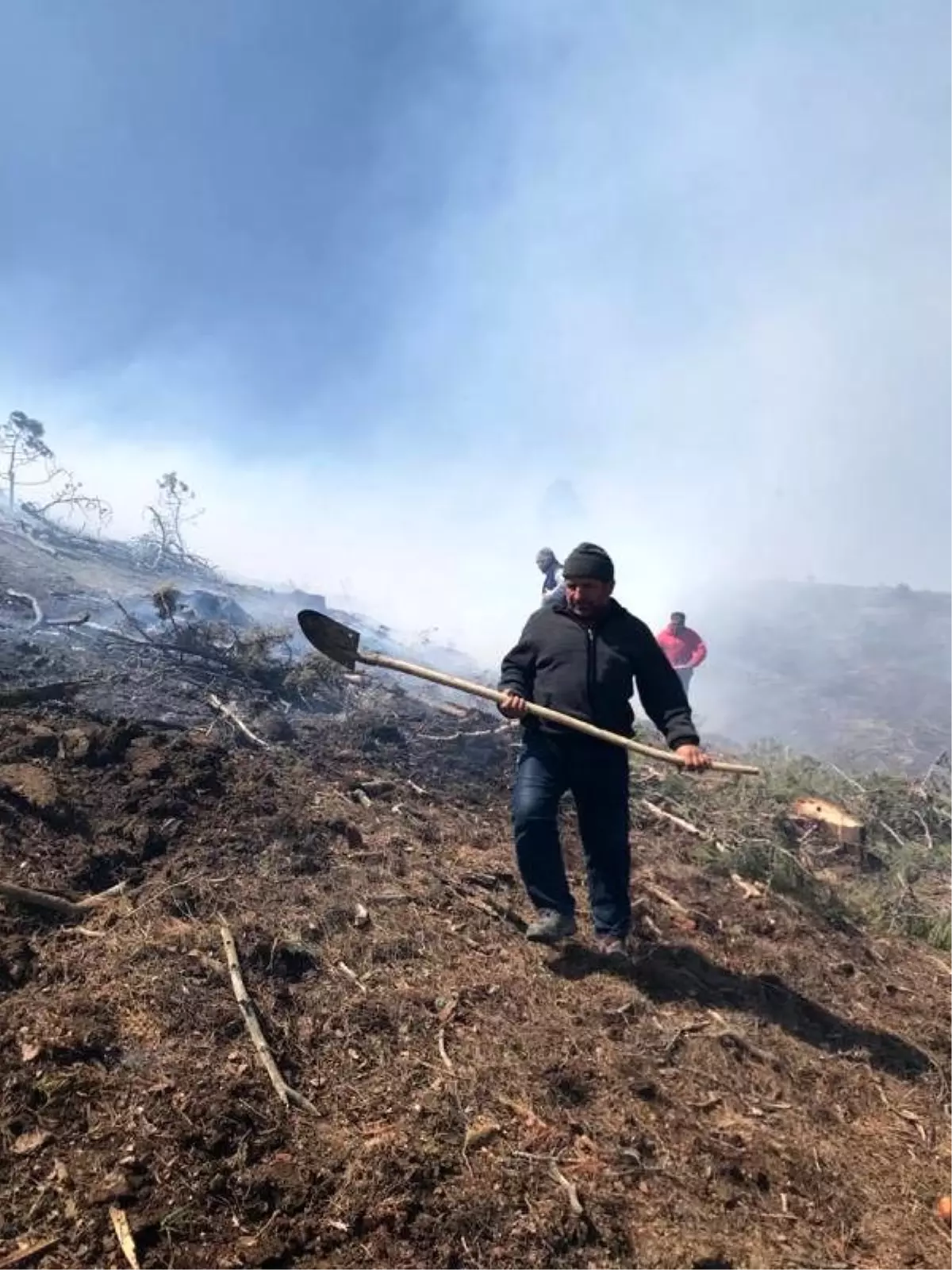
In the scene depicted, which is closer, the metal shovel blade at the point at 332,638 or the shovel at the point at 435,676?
the shovel at the point at 435,676

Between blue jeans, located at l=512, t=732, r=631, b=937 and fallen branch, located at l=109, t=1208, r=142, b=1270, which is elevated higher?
blue jeans, located at l=512, t=732, r=631, b=937

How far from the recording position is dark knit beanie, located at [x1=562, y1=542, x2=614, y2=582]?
3.72m

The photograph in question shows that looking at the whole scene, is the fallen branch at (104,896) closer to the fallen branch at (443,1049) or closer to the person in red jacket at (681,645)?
the fallen branch at (443,1049)

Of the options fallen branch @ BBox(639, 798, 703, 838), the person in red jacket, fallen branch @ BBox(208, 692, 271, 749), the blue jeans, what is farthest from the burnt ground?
the person in red jacket

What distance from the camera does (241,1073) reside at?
2.53 meters

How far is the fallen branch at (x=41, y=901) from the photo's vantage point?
10.7 ft

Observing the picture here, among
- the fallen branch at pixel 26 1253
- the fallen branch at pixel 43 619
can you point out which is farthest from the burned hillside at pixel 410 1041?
the fallen branch at pixel 43 619

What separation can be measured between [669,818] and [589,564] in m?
3.41

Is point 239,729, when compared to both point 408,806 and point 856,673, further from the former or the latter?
point 856,673

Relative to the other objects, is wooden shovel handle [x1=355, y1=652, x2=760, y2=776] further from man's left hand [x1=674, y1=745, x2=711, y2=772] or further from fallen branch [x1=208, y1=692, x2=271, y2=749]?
fallen branch [x1=208, y1=692, x2=271, y2=749]

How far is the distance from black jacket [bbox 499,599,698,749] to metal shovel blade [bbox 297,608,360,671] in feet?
3.62

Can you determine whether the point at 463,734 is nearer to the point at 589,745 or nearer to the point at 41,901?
the point at 589,745

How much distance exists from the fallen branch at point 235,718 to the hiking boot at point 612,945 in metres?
4.07

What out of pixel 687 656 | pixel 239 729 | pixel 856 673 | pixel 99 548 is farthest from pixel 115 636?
pixel 856 673
